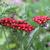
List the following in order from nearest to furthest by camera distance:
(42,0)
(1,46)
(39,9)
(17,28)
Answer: (17,28), (1,46), (39,9), (42,0)

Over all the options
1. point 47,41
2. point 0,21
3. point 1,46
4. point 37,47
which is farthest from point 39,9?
point 0,21

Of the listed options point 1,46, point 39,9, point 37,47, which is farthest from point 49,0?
point 37,47

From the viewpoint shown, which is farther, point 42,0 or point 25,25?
point 42,0

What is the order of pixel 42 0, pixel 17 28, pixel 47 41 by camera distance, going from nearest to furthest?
pixel 17 28 < pixel 47 41 < pixel 42 0

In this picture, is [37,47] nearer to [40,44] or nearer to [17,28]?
[40,44]

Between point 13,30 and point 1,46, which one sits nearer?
point 13,30

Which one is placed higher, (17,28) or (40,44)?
(17,28)

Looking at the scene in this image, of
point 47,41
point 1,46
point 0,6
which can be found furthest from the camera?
point 47,41

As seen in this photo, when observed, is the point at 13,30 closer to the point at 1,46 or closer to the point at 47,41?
the point at 1,46

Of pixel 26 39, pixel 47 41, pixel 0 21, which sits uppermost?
pixel 0 21
